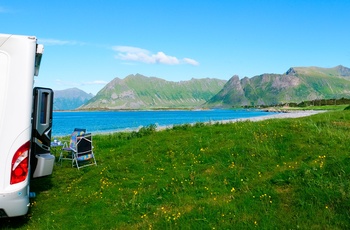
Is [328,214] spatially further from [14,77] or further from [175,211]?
[14,77]

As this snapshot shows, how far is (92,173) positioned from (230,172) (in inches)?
180

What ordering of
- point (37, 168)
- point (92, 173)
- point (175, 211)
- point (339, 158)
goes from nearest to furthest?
1. point (175, 211)
2. point (37, 168)
3. point (339, 158)
4. point (92, 173)

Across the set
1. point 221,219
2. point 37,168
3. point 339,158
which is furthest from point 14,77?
point 339,158

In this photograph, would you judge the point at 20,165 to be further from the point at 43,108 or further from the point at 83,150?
the point at 83,150

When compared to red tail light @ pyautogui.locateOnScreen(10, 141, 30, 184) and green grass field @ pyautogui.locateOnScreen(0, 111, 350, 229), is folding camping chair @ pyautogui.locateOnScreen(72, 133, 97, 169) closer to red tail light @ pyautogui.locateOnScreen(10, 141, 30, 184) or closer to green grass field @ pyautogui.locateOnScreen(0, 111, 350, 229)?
green grass field @ pyautogui.locateOnScreen(0, 111, 350, 229)

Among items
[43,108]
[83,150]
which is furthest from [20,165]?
[83,150]

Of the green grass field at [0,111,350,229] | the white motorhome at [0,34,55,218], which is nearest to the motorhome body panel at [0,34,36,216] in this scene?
the white motorhome at [0,34,55,218]

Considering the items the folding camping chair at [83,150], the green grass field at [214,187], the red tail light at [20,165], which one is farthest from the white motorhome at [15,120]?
A: the folding camping chair at [83,150]

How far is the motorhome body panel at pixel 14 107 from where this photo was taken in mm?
6188

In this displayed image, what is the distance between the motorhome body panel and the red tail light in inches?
2.1

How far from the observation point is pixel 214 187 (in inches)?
317

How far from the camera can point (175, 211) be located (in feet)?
22.6

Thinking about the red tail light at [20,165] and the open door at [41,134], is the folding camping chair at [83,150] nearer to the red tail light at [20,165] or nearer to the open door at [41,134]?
the open door at [41,134]

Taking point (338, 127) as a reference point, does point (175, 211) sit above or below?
below
